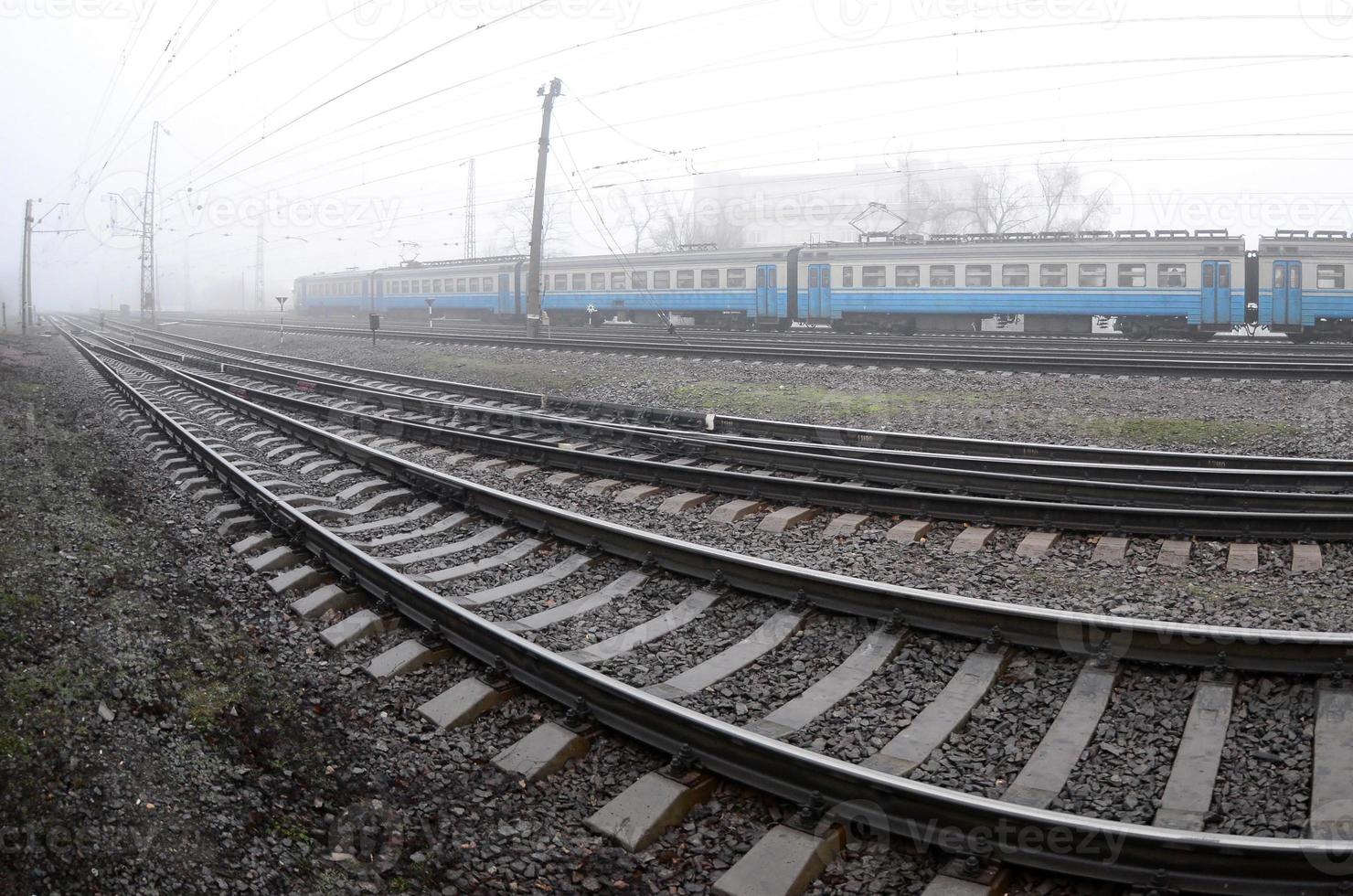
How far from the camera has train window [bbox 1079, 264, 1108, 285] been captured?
77.6ft

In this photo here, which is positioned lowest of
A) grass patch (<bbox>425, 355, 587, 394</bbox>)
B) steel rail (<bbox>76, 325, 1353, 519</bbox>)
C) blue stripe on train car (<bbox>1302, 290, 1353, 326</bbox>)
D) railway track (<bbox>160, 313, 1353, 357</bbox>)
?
steel rail (<bbox>76, 325, 1353, 519</bbox>)

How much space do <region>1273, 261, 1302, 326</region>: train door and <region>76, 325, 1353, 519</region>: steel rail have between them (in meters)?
17.9

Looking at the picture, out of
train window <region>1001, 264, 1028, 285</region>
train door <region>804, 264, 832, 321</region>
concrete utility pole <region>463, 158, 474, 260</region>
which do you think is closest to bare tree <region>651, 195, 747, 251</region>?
concrete utility pole <region>463, 158, 474, 260</region>

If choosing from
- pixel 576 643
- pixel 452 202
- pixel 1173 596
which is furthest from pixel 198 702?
pixel 452 202

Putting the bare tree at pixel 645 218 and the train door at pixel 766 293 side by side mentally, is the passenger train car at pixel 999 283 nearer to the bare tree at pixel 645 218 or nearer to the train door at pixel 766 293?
the train door at pixel 766 293

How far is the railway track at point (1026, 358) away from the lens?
14.7 metres

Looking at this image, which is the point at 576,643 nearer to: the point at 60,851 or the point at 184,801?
the point at 184,801

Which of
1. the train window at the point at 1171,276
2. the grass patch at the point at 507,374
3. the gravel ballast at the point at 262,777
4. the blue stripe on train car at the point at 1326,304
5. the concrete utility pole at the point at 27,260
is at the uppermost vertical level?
the concrete utility pole at the point at 27,260

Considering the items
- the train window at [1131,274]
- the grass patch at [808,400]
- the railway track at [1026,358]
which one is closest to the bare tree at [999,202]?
the train window at [1131,274]

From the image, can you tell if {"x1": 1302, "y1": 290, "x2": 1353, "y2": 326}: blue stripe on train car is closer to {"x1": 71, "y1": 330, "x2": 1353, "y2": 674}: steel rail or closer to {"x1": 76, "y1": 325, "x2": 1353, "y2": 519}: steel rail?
{"x1": 76, "y1": 325, "x2": 1353, "y2": 519}: steel rail

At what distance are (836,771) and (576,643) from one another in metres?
2.13

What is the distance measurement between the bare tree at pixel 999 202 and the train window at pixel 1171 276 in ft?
113

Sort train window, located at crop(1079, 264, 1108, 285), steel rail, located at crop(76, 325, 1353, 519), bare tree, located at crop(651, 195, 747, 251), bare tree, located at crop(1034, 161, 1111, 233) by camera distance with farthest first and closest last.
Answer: bare tree, located at crop(651, 195, 747, 251) < bare tree, located at crop(1034, 161, 1111, 233) < train window, located at crop(1079, 264, 1108, 285) < steel rail, located at crop(76, 325, 1353, 519)

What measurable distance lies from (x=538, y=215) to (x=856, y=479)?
18200mm
